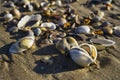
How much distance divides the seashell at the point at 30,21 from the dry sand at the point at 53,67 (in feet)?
1.47

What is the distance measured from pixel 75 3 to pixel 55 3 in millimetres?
335

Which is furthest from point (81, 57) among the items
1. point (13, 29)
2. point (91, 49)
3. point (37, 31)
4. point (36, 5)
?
point (36, 5)

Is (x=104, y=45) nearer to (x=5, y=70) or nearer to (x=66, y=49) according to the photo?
(x=66, y=49)

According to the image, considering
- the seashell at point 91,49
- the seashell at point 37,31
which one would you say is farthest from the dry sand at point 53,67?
the seashell at point 37,31

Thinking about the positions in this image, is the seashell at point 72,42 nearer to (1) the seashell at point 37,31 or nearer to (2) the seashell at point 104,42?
(2) the seashell at point 104,42

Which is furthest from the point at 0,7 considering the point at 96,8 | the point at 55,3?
the point at 96,8

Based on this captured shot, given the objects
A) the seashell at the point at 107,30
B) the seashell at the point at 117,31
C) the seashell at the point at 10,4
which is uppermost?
the seashell at the point at 10,4

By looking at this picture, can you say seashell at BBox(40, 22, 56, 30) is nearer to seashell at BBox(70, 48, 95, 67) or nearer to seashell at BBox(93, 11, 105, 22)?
seashell at BBox(93, 11, 105, 22)

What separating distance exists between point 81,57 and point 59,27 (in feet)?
2.91

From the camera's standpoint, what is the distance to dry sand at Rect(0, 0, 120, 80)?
3043mm

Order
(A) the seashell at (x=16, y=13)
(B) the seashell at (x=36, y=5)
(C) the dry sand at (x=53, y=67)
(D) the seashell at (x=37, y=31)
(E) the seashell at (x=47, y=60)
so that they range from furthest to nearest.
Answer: (B) the seashell at (x=36, y=5) < (A) the seashell at (x=16, y=13) < (D) the seashell at (x=37, y=31) < (E) the seashell at (x=47, y=60) < (C) the dry sand at (x=53, y=67)

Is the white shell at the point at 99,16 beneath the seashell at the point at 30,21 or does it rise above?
beneath

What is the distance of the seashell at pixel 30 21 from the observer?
12.8 ft

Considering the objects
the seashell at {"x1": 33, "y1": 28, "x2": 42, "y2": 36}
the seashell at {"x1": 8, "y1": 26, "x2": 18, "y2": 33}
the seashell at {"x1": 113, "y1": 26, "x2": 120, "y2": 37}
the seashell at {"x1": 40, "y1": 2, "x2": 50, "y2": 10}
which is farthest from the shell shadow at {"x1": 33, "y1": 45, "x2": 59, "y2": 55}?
the seashell at {"x1": 40, "y1": 2, "x2": 50, "y2": 10}
